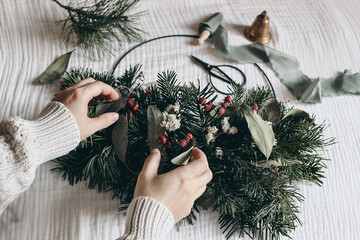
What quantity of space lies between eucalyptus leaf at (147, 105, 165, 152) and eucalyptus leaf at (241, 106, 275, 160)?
0.14m

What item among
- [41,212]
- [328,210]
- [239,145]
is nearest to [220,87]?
[239,145]

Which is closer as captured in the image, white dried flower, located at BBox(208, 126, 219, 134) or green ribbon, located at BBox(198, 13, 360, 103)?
white dried flower, located at BBox(208, 126, 219, 134)

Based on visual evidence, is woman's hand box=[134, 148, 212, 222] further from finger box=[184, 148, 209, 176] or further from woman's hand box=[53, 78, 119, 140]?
woman's hand box=[53, 78, 119, 140]

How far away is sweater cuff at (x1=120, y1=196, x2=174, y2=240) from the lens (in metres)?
0.46

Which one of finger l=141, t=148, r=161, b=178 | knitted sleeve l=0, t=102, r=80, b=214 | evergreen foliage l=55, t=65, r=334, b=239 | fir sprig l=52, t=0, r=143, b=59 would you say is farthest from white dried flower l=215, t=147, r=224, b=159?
fir sprig l=52, t=0, r=143, b=59

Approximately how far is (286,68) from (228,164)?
0.37m

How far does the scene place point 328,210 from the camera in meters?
0.65

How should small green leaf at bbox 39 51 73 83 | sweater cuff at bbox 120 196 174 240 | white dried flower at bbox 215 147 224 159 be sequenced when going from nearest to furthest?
1. sweater cuff at bbox 120 196 174 240
2. white dried flower at bbox 215 147 224 159
3. small green leaf at bbox 39 51 73 83

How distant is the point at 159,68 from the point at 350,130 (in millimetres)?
457

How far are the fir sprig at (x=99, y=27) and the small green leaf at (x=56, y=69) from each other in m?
0.06

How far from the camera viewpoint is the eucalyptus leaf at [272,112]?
0.58 m

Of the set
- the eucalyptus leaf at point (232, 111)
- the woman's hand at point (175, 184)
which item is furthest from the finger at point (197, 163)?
the eucalyptus leaf at point (232, 111)

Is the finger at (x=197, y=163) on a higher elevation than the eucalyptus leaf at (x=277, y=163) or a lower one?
higher

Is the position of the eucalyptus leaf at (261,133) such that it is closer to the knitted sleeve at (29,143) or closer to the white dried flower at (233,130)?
the white dried flower at (233,130)
